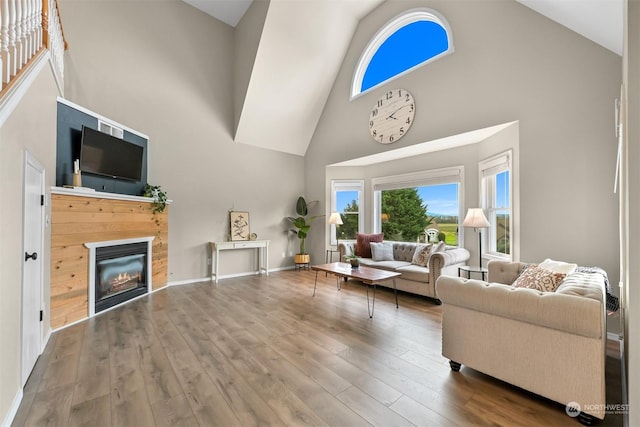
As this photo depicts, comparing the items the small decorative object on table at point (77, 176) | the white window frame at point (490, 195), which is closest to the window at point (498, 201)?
the white window frame at point (490, 195)

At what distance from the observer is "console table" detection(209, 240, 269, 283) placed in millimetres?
5277

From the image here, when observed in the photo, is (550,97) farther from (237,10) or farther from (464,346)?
(237,10)

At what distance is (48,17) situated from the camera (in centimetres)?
264

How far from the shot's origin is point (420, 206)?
548 cm

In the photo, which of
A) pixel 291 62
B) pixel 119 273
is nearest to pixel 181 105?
pixel 291 62

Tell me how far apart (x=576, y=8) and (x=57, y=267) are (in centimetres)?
594

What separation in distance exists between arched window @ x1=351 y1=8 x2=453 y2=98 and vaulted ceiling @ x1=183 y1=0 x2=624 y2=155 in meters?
0.62

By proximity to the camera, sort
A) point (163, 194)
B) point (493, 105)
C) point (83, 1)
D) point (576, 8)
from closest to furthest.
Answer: point (576, 8)
point (493, 105)
point (83, 1)
point (163, 194)

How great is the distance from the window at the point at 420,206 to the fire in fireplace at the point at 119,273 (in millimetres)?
4508

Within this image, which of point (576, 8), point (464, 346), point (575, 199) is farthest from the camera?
point (575, 199)

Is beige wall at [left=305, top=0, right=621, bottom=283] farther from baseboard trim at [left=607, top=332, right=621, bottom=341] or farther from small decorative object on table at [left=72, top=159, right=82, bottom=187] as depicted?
small decorative object on table at [left=72, top=159, right=82, bottom=187]

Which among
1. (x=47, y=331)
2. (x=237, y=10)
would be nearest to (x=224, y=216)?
(x=47, y=331)

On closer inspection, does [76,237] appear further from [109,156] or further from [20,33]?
[20,33]

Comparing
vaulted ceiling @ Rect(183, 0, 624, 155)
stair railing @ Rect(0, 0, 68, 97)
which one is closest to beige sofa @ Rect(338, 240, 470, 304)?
vaulted ceiling @ Rect(183, 0, 624, 155)
